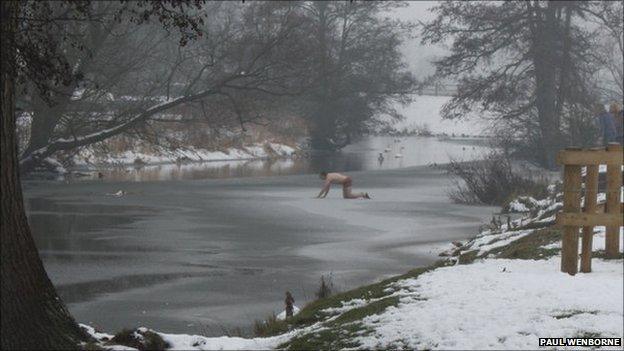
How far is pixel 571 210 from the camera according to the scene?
1027 cm

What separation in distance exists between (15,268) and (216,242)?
1294 cm

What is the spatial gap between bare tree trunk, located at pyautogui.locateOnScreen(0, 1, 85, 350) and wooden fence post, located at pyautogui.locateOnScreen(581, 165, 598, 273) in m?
5.43

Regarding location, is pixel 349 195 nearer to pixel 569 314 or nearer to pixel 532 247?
pixel 532 247

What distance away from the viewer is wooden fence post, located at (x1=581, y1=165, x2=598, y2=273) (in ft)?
33.3

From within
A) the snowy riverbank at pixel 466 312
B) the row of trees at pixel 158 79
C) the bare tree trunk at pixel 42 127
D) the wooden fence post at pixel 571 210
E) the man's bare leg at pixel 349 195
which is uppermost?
the row of trees at pixel 158 79

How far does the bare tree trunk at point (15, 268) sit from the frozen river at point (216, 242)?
4.43 meters

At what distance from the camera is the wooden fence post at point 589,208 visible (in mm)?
10141

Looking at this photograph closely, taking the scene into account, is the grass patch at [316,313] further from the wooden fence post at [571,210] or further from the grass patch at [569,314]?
the wooden fence post at [571,210]

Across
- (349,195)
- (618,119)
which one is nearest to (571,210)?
(618,119)

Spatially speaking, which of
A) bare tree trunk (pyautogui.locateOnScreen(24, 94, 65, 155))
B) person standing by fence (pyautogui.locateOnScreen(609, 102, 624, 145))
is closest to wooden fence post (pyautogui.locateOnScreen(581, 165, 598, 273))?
person standing by fence (pyautogui.locateOnScreen(609, 102, 624, 145))

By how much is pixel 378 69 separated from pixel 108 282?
47.5 metres

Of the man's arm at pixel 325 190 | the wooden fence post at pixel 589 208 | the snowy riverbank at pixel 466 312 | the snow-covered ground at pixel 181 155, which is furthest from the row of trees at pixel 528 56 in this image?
the snowy riverbank at pixel 466 312

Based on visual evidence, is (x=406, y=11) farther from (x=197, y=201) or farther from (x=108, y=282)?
(x=108, y=282)

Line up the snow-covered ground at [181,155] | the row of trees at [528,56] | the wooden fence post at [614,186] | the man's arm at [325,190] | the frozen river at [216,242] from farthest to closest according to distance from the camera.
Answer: the snow-covered ground at [181,155], the row of trees at [528,56], the man's arm at [325,190], the frozen river at [216,242], the wooden fence post at [614,186]
